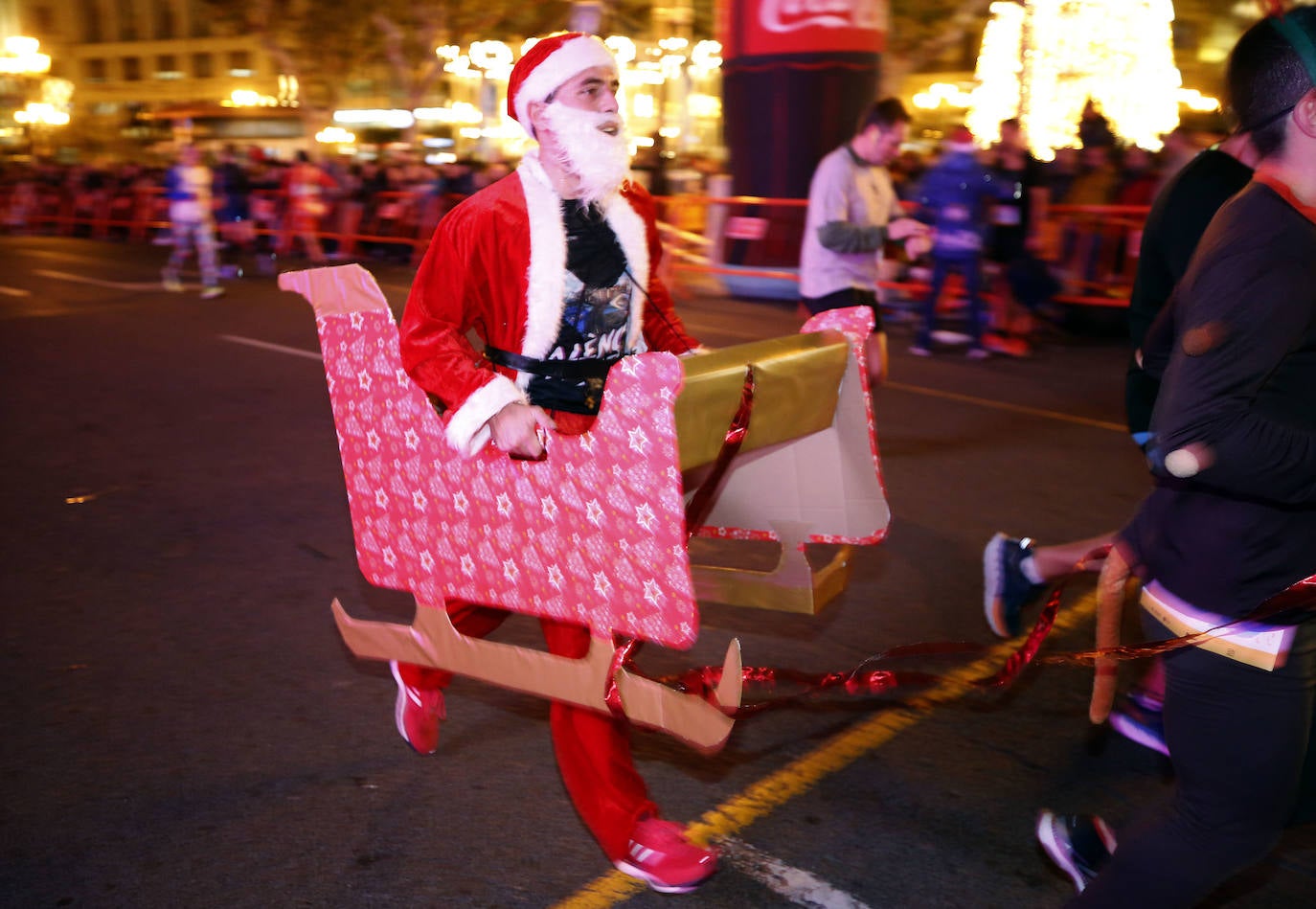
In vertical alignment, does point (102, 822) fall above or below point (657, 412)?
below

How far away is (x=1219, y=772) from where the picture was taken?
1886 millimetres

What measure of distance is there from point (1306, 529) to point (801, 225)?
38.3 feet

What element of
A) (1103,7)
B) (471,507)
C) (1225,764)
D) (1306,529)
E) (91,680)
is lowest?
(91,680)

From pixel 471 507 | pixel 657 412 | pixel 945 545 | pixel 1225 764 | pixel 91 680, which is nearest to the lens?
pixel 1225 764

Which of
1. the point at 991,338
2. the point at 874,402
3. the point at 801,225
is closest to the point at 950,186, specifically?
the point at 991,338

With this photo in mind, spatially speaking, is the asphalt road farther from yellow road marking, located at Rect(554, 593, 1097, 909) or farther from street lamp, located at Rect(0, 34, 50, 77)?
street lamp, located at Rect(0, 34, 50, 77)

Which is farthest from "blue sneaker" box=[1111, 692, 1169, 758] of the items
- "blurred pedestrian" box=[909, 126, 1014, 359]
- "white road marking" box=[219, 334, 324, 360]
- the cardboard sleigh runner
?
"white road marking" box=[219, 334, 324, 360]

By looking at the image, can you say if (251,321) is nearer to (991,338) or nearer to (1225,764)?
(991,338)

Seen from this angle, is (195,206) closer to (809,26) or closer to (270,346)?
(270,346)

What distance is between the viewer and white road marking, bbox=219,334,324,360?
32.1 ft

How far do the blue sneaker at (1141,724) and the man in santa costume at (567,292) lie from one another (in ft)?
4.78

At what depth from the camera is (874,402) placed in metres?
7.87

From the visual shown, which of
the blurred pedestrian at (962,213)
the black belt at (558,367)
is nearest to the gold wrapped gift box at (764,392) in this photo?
the black belt at (558,367)

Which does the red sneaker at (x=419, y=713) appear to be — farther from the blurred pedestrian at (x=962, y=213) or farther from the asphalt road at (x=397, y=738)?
the blurred pedestrian at (x=962, y=213)
